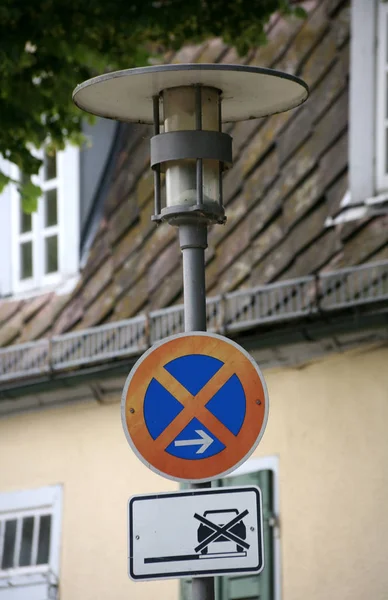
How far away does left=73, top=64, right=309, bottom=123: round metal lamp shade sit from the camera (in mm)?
6586

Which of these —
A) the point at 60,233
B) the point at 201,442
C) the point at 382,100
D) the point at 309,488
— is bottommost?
the point at 201,442

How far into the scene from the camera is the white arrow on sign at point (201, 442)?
249 inches

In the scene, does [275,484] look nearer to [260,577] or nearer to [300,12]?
[260,577]

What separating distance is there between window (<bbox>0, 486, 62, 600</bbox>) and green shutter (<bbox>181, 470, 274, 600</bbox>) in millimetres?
1678

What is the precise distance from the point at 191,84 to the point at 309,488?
16.9ft

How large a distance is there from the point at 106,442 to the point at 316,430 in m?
2.28

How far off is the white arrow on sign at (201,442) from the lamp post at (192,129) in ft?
1.41

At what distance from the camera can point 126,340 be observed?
12.9m

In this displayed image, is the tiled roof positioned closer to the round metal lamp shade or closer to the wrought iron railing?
the wrought iron railing

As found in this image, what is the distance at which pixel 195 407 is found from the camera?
638 centimetres

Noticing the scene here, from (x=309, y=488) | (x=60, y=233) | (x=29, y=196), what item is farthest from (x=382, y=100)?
(x=60, y=233)

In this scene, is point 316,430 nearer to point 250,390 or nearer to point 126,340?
point 126,340

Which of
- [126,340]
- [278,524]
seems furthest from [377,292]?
[126,340]

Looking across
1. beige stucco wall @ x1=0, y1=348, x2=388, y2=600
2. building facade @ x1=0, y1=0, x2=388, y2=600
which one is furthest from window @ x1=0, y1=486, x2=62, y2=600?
beige stucco wall @ x1=0, y1=348, x2=388, y2=600
